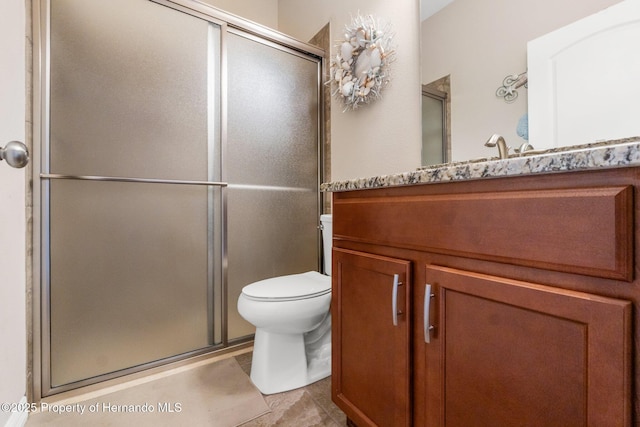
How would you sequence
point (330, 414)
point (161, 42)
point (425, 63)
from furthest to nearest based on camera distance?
point (161, 42) < point (425, 63) < point (330, 414)

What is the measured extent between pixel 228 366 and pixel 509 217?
1.53 meters

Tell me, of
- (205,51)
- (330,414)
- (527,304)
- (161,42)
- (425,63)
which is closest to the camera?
(527,304)

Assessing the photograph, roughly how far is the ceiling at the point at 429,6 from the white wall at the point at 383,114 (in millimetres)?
27

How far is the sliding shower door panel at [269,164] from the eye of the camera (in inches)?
68.0

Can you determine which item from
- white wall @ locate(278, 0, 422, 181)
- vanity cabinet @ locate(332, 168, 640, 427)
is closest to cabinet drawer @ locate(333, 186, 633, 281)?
vanity cabinet @ locate(332, 168, 640, 427)

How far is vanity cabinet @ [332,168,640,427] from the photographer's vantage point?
43cm

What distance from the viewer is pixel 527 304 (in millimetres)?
521

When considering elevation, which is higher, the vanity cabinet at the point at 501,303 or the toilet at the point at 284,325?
the vanity cabinet at the point at 501,303

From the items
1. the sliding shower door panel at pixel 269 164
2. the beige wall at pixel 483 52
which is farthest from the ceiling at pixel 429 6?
the sliding shower door panel at pixel 269 164

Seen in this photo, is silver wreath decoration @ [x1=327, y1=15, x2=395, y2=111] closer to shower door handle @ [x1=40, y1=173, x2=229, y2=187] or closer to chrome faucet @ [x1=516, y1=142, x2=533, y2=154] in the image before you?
chrome faucet @ [x1=516, y1=142, x2=533, y2=154]

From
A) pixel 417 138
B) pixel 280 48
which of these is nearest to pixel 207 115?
pixel 280 48

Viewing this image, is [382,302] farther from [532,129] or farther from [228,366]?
[228,366]

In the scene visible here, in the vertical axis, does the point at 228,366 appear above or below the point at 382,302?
below

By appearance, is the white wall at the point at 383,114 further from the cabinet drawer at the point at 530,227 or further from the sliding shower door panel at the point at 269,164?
the cabinet drawer at the point at 530,227
